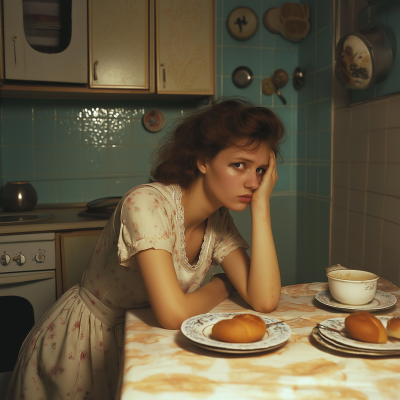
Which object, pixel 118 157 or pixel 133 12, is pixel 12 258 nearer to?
pixel 118 157

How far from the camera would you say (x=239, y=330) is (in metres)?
0.67

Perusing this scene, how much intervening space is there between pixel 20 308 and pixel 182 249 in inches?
47.7

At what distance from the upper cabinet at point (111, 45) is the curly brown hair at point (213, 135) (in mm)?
1116

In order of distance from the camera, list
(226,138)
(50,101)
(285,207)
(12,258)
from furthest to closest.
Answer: (285,207) → (50,101) → (12,258) → (226,138)

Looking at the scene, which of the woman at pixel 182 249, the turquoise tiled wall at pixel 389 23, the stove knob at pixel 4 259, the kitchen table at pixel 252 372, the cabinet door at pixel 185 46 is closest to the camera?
the kitchen table at pixel 252 372

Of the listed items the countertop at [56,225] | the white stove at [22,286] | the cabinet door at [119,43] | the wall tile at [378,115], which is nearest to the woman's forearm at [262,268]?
the wall tile at [378,115]

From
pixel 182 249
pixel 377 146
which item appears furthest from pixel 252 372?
pixel 377 146

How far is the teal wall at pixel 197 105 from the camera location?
239 centimetres

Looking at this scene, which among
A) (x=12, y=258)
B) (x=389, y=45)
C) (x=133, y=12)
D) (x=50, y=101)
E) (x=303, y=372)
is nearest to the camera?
(x=303, y=372)

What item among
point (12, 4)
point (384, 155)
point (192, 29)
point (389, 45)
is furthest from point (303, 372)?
point (12, 4)

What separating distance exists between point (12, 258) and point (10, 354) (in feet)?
1.56

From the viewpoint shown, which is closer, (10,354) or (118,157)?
(10,354)

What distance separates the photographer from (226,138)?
1059 millimetres

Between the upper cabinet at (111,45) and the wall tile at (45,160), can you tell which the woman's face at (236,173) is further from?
the wall tile at (45,160)
